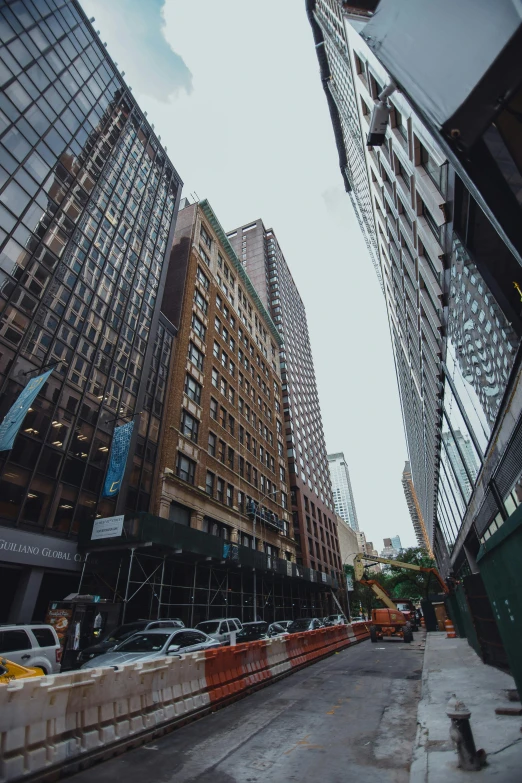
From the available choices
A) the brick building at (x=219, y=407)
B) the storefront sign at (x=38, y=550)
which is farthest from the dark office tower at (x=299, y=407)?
the storefront sign at (x=38, y=550)

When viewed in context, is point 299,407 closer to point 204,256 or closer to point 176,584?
point 204,256

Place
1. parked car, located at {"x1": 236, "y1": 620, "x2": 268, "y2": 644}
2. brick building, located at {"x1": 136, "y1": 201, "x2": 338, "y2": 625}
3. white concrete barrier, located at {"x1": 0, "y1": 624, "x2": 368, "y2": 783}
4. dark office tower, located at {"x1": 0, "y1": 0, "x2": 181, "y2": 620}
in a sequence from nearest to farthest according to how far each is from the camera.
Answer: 1. white concrete barrier, located at {"x1": 0, "y1": 624, "x2": 368, "y2": 783}
2. parked car, located at {"x1": 236, "y1": 620, "x2": 268, "y2": 644}
3. dark office tower, located at {"x1": 0, "y1": 0, "x2": 181, "y2": 620}
4. brick building, located at {"x1": 136, "y1": 201, "x2": 338, "y2": 625}

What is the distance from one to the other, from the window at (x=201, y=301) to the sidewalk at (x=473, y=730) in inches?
1323

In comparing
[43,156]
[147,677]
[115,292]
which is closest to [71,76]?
[43,156]

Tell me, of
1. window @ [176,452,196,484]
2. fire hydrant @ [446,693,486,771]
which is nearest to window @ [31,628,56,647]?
fire hydrant @ [446,693,486,771]

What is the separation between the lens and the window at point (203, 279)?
3958 cm

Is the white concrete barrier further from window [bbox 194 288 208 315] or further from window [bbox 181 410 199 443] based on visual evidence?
window [bbox 194 288 208 315]

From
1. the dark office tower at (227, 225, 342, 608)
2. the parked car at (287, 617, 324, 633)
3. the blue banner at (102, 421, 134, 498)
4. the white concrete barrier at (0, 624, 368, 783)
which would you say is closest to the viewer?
the white concrete barrier at (0, 624, 368, 783)

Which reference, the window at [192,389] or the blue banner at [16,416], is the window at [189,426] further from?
the blue banner at [16,416]

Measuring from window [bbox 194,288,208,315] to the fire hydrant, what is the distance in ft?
119

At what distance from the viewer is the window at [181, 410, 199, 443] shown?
30.0 meters

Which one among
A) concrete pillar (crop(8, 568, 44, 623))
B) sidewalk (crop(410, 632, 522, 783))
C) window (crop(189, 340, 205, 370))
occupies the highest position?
window (crop(189, 340, 205, 370))

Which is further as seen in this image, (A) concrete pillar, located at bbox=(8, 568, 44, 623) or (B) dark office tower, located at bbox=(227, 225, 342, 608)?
(B) dark office tower, located at bbox=(227, 225, 342, 608)

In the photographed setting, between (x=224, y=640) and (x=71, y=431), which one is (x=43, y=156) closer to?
(x=71, y=431)
